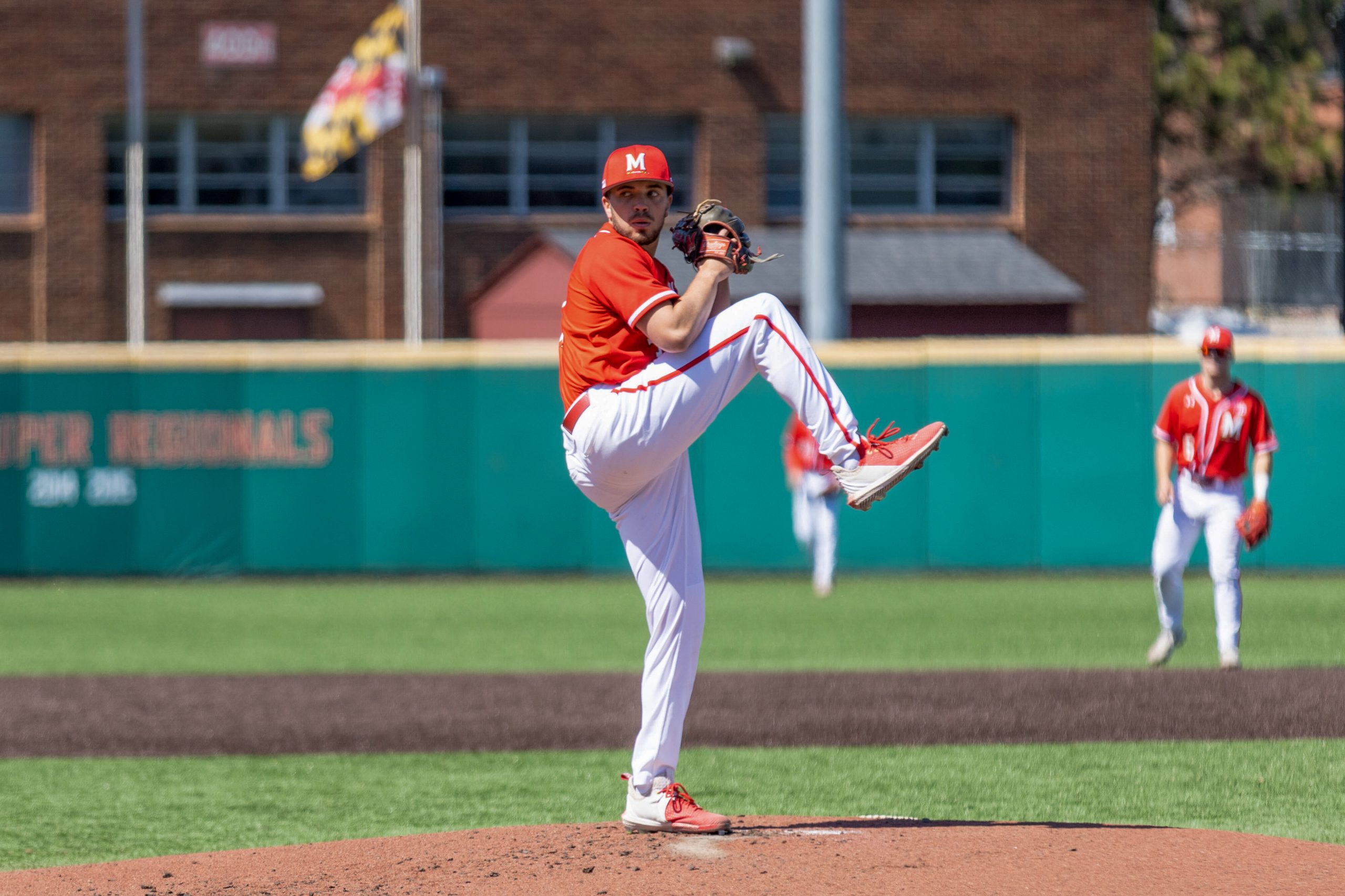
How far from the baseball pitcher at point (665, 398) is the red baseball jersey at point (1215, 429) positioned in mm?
5257

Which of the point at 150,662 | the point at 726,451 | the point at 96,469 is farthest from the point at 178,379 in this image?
the point at 150,662

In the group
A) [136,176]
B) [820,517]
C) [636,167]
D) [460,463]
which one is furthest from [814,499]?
[136,176]

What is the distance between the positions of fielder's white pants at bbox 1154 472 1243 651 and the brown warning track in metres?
0.42

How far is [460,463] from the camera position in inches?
682

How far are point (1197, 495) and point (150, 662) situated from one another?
6425 mm

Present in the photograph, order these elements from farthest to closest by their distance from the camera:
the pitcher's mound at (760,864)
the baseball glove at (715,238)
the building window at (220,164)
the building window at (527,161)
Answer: the building window at (527,161) < the building window at (220,164) < the baseball glove at (715,238) < the pitcher's mound at (760,864)

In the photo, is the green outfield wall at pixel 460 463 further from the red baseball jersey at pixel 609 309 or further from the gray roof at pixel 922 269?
the red baseball jersey at pixel 609 309

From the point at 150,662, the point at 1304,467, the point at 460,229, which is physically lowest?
the point at 150,662

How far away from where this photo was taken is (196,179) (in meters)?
26.0

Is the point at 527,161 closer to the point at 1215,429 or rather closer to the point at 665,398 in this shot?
the point at 1215,429

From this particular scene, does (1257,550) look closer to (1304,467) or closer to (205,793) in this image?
(1304,467)

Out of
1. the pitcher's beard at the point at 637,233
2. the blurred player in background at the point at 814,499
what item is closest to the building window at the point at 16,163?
the blurred player in background at the point at 814,499

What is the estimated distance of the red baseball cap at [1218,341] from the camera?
393 inches

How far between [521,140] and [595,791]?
20.3 meters
